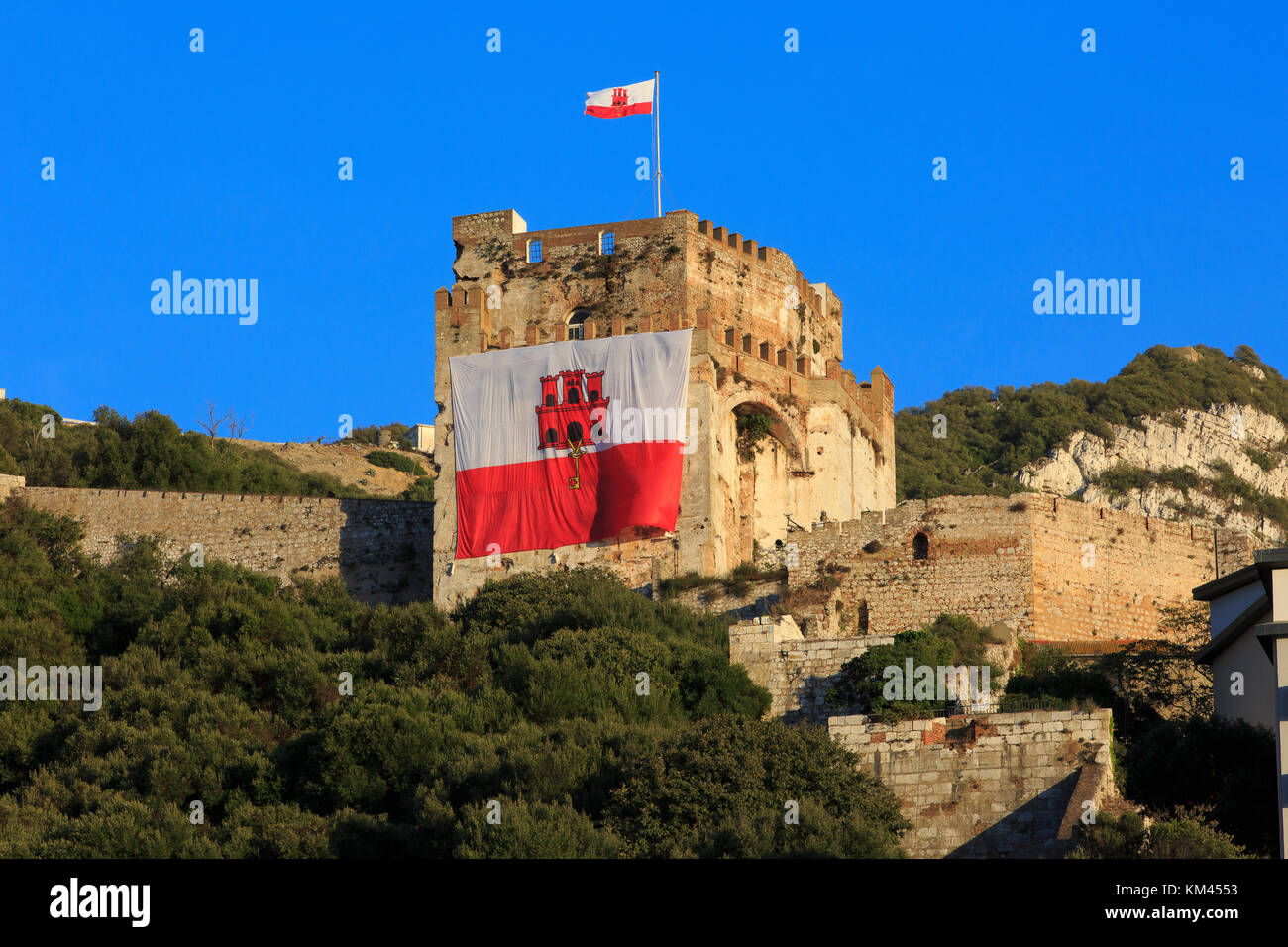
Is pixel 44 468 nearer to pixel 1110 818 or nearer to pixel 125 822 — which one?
pixel 125 822

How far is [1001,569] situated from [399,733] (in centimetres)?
1298

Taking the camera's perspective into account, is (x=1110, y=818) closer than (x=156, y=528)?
Yes

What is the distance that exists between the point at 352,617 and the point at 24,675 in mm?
6844

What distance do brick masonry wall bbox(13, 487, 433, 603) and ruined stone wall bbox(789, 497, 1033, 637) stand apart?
1120 centimetres

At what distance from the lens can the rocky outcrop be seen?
66.2 metres

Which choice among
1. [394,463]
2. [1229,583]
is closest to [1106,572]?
[1229,583]

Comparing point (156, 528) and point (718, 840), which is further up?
point (156, 528)

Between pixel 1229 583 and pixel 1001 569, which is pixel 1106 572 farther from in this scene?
pixel 1229 583

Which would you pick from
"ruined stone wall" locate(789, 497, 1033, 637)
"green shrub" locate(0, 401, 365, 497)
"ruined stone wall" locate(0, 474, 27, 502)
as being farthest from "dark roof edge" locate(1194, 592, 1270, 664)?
"ruined stone wall" locate(0, 474, 27, 502)

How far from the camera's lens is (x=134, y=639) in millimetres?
44625

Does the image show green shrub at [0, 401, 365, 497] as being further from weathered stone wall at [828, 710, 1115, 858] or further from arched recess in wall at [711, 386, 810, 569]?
weathered stone wall at [828, 710, 1115, 858]
